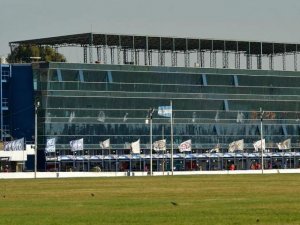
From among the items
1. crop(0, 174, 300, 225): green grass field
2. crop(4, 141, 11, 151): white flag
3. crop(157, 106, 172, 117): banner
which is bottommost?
crop(0, 174, 300, 225): green grass field

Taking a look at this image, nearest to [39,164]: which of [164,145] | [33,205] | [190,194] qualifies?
[164,145]

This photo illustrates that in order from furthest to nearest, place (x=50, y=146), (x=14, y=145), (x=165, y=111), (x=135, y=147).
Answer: (x=50, y=146)
(x=135, y=147)
(x=165, y=111)
(x=14, y=145)

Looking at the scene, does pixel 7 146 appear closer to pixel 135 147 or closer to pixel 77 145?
pixel 77 145

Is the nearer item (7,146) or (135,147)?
(7,146)

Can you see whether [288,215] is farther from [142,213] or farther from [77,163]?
[77,163]

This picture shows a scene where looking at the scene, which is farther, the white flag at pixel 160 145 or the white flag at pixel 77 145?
the white flag at pixel 77 145

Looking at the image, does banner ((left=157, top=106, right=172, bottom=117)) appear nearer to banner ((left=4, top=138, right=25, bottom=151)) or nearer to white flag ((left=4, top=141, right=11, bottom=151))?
banner ((left=4, top=138, right=25, bottom=151))

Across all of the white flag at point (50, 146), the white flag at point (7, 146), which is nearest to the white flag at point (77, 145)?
the white flag at point (50, 146)

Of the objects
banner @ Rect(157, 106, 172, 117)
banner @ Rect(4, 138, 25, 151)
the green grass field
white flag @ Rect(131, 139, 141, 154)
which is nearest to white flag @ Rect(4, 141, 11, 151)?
banner @ Rect(4, 138, 25, 151)

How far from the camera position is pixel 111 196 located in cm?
8350

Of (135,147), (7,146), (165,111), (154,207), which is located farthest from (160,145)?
(154,207)

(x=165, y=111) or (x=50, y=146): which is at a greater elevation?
(x=165, y=111)

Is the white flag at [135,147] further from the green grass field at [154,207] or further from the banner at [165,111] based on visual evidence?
the green grass field at [154,207]

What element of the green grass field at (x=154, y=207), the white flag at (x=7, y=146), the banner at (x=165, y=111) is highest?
the banner at (x=165, y=111)
